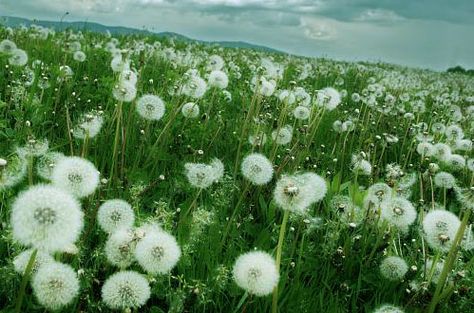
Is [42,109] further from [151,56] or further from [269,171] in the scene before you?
[151,56]

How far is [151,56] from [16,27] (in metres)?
3.35

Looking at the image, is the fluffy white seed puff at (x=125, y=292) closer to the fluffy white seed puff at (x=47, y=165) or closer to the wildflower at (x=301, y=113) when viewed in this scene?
the fluffy white seed puff at (x=47, y=165)

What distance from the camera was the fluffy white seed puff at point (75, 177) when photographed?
7.00ft

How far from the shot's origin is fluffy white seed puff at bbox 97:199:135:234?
2256mm

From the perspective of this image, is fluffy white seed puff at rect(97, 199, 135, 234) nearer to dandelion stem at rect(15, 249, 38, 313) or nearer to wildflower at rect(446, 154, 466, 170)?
dandelion stem at rect(15, 249, 38, 313)

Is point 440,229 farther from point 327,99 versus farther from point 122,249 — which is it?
point 327,99

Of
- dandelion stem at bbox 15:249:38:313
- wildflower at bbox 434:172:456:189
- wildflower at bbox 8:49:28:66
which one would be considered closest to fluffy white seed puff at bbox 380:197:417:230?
wildflower at bbox 434:172:456:189

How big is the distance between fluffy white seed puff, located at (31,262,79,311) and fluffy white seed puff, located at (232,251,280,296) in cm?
60

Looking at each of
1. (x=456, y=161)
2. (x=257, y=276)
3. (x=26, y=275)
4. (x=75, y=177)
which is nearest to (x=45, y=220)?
(x=26, y=275)

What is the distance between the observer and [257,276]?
77.9 inches

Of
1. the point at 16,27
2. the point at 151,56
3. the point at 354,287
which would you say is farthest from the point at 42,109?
the point at 16,27

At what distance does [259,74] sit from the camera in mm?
4391

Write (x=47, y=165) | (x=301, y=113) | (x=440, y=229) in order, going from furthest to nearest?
(x=301, y=113) → (x=47, y=165) → (x=440, y=229)

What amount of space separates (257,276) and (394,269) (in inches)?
43.6
